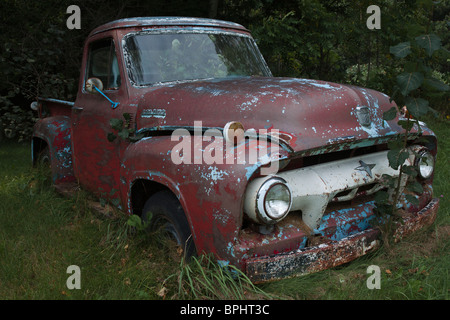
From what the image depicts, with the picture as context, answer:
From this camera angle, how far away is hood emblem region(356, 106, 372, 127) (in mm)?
2742

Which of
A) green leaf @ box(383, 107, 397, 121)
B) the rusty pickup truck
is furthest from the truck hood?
green leaf @ box(383, 107, 397, 121)

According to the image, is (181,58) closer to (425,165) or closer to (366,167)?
(366,167)

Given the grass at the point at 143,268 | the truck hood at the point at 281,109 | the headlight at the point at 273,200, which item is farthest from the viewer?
the truck hood at the point at 281,109

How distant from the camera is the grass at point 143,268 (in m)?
2.39

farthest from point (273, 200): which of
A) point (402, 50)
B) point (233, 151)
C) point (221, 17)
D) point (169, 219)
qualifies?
point (221, 17)

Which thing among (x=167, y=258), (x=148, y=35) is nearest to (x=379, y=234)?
(x=167, y=258)

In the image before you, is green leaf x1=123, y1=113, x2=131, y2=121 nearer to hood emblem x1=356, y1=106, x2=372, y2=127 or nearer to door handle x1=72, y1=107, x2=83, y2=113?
door handle x1=72, y1=107, x2=83, y2=113

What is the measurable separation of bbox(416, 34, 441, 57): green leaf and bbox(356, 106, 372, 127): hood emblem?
49 centimetres

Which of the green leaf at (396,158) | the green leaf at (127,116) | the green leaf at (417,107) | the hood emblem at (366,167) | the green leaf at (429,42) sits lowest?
the hood emblem at (366,167)

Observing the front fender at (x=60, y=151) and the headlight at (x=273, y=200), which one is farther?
the front fender at (x=60, y=151)

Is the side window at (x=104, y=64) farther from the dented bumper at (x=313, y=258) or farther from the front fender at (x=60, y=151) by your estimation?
the dented bumper at (x=313, y=258)

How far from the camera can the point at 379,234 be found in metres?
2.68

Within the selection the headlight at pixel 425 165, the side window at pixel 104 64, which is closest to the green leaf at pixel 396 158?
the headlight at pixel 425 165

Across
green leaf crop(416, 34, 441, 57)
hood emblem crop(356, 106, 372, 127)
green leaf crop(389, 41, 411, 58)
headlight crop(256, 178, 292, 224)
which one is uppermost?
green leaf crop(416, 34, 441, 57)
